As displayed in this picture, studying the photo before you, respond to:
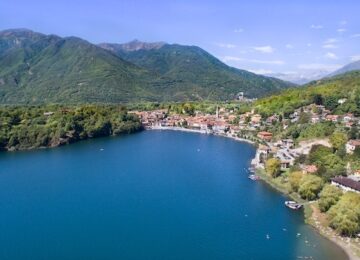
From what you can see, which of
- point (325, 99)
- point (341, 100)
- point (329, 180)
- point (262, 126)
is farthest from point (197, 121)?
point (329, 180)

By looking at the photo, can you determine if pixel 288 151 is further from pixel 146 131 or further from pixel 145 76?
pixel 145 76

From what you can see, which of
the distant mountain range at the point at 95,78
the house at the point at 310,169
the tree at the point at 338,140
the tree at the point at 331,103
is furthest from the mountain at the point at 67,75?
the house at the point at 310,169

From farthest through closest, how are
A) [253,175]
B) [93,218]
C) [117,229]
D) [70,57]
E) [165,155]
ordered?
[70,57]
[165,155]
[253,175]
[93,218]
[117,229]

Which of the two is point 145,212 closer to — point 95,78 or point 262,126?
point 262,126

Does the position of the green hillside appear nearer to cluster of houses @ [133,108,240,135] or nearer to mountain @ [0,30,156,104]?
cluster of houses @ [133,108,240,135]

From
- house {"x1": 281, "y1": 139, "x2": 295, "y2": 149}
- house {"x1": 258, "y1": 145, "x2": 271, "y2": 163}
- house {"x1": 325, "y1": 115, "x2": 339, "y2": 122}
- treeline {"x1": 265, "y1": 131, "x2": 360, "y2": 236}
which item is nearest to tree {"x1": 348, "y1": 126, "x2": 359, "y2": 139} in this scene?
treeline {"x1": 265, "y1": 131, "x2": 360, "y2": 236}

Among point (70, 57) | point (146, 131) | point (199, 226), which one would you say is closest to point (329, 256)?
point (199, 226)
